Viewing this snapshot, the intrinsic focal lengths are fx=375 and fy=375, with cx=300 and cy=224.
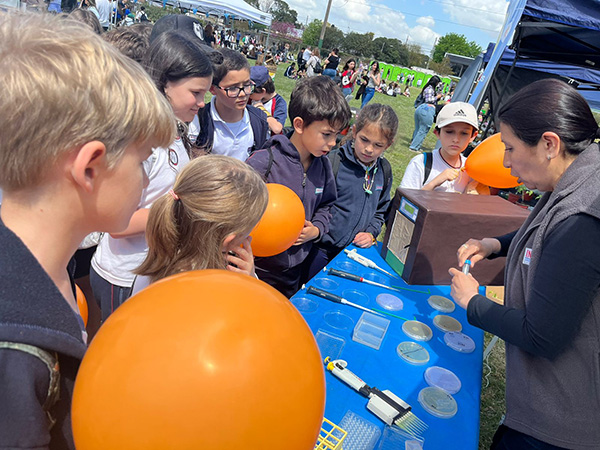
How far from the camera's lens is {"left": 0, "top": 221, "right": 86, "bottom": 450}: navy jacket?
0.57 metres

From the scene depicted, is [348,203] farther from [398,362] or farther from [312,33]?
[312,33]

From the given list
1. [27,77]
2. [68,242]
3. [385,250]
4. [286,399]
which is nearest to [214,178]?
[68,242]

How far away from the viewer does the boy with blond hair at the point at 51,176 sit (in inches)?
23.5

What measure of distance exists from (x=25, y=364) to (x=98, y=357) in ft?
0.34

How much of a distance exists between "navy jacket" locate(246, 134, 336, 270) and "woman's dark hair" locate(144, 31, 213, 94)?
570 millimetres

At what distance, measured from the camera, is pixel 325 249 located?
2.74 metres

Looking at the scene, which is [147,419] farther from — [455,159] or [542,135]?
[455,159]

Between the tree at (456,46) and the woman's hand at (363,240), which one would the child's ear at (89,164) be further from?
the tree at (456,46)

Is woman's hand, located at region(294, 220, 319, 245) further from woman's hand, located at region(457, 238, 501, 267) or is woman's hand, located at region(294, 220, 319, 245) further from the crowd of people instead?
woman's hand, located at region(457, 238, 501, 267)

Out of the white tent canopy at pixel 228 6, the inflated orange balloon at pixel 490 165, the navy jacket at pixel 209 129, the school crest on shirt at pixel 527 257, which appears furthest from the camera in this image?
the white tent canopy at pixel 228 6

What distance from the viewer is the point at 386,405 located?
49.8 inches

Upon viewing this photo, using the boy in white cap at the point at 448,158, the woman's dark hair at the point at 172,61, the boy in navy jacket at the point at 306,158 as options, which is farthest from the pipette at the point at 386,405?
the boy in white cap at the point at 448,158

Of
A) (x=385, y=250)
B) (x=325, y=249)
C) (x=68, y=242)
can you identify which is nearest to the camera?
(x=68, y=242)

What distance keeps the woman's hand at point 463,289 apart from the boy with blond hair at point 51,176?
1.30 m
